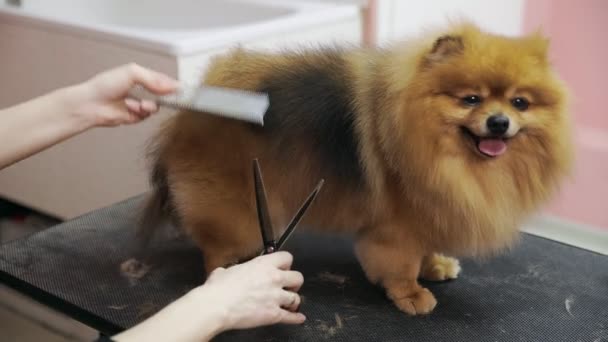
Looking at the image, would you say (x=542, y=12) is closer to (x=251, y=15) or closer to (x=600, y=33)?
(x=600, y=33)

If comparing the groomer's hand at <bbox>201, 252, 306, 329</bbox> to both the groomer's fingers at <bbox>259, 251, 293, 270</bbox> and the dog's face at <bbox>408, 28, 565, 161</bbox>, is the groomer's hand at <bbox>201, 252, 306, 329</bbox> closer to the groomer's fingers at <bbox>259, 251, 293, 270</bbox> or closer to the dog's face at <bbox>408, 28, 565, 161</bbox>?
the groomer's fingers at <bbox>259, 251, 293, 270</bbox>

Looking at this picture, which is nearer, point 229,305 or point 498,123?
point 229,305

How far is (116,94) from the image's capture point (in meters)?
1.16

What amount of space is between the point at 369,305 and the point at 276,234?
20 cm

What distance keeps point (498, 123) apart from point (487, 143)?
6 cm

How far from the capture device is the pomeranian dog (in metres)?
1.06

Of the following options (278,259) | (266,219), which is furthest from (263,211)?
(278,259)

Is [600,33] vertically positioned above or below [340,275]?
above

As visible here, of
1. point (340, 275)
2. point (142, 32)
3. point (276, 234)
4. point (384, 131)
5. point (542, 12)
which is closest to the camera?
point (384, 131)

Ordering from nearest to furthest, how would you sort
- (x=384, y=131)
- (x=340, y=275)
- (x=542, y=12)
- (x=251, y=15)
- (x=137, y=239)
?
(x=384, y=131)
(x=340, y=275)
(x=137, y=239)
(x=251, y=15)
(x=542, y=12)

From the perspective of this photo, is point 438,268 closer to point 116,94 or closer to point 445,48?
point 445,48

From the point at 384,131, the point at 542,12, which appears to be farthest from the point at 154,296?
the point at 542,12

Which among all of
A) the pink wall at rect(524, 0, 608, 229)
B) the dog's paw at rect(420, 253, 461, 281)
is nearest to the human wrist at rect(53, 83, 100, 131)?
the dog's paw at rect(420, 253, 461, 281)

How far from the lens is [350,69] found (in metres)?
1.17
